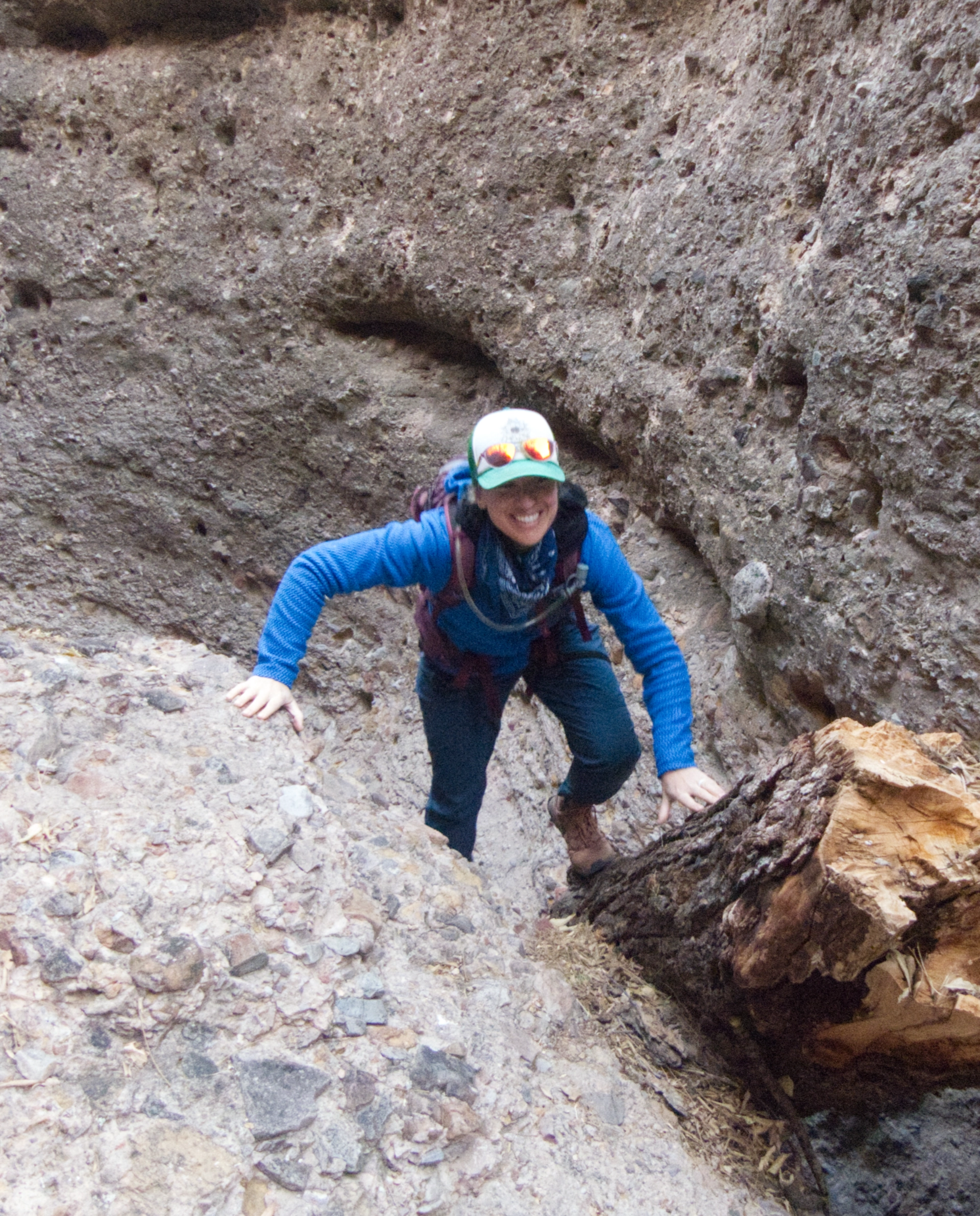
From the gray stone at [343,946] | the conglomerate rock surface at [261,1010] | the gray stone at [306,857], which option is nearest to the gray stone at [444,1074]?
the conglomerate rock surface at [261,1010]

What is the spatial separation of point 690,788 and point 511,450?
0.98 metres

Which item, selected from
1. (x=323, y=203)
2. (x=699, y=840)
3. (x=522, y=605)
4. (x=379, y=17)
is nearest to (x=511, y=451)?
(x=522, y=605)

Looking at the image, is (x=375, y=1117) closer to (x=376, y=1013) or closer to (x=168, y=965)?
(x=376, y=1013)

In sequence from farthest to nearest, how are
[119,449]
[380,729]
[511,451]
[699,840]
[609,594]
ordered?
[119,449], [380,729], [609,594], [511,451], [699,840]

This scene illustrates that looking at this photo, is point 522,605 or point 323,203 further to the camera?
point 323,203

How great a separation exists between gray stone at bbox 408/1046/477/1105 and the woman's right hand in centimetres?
87

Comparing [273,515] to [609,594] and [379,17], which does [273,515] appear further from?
[609,594]

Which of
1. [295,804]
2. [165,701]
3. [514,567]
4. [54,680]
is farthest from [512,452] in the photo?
[54,680]

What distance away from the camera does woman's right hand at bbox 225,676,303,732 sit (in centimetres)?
226

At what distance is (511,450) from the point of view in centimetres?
220

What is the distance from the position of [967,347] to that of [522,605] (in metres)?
1.21

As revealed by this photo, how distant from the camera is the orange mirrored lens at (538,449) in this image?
2.21m

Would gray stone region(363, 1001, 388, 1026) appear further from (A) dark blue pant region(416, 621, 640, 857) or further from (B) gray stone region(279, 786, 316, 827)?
(A) dark blue pant region(416, 621, 640, 857)

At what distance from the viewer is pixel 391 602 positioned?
475 centimetres
